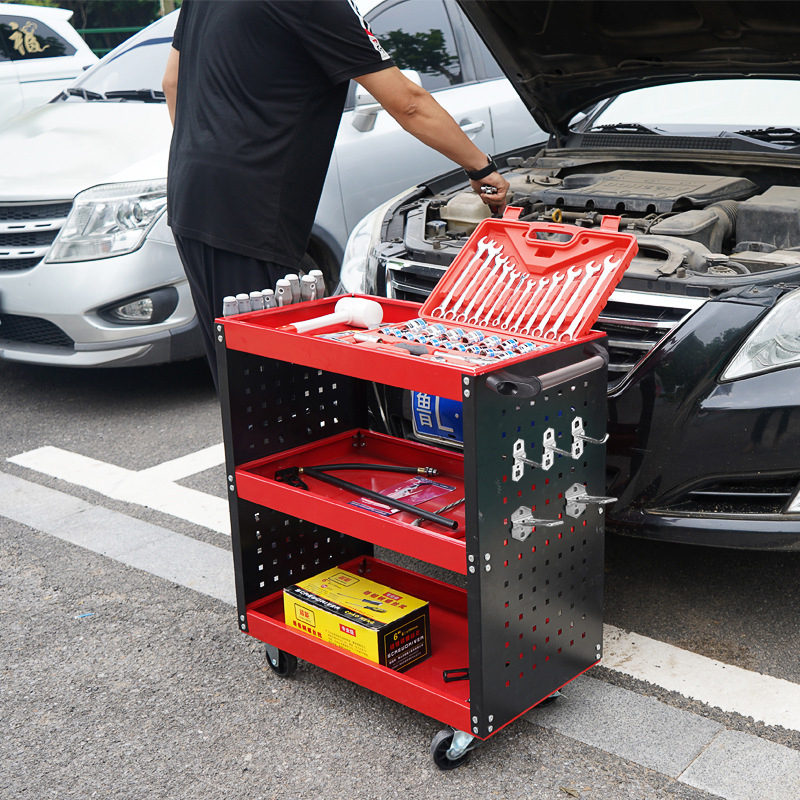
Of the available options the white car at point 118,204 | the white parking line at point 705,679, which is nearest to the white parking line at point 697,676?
the white parking line at point 705,679

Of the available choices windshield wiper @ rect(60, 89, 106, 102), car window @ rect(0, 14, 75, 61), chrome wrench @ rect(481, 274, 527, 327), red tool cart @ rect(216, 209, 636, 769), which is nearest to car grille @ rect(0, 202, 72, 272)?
windshield wiper @ rect(60, 89, 106, 102)

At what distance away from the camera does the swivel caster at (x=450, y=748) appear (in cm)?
212

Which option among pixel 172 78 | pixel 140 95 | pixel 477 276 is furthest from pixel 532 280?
pixel 140 95

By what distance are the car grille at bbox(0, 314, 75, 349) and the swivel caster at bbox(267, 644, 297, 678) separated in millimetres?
2425

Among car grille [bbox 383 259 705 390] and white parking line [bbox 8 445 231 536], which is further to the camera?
white parking line [bbox 8 445 231 536]

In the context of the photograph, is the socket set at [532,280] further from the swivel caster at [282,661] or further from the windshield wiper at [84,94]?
the windshield wiper at [84,94]

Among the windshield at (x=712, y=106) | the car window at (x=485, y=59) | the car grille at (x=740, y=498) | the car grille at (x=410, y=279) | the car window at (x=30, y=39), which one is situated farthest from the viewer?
the car window at (x=30, y=39)

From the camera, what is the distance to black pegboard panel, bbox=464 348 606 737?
1.98 metres

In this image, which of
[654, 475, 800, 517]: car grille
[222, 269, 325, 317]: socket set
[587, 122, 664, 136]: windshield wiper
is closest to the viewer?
[654, 475, 800, 517]: car grille

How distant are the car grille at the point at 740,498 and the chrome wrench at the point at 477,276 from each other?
0.72 metres

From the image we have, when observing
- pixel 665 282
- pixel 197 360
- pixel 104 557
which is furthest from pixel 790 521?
pixel 197 360

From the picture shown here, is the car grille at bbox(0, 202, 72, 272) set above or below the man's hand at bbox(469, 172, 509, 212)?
below

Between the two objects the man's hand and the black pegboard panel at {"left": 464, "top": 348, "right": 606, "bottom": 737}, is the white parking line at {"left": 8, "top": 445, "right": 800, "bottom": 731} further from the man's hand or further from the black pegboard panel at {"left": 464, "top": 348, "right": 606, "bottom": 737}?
the man's hand

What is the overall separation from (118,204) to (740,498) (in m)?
3.01
